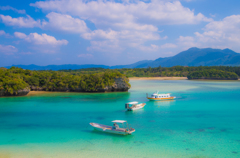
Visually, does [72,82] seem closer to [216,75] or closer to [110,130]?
[110,130]

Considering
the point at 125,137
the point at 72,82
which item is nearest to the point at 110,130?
the point at 125,137

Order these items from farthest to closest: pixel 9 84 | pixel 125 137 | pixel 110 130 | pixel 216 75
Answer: pixel 216 75 < pixel 9 84 < pixel 110 130 < pixel 125 137

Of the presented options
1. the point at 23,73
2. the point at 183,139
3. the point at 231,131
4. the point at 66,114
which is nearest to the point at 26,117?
the point at 66,114

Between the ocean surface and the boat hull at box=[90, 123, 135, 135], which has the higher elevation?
the boat hull at box=[90, 123, 135, 135]

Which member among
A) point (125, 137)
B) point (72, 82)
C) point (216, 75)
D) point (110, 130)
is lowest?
point (125, 137)

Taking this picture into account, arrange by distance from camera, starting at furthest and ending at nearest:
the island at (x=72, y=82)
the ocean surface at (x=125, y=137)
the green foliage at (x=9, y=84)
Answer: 1. the island at (x=72, y=82)
2. the green foliage at (x=9, y=84)
3. the ocean surface at (x=125, y=137)

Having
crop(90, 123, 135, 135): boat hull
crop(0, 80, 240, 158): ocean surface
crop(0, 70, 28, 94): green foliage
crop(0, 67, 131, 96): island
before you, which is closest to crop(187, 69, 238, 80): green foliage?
crop(0, 67, 131, 96): island

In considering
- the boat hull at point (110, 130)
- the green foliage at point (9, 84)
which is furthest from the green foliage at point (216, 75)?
the boat hull at point (110, 130)

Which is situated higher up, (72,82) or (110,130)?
(72,82)

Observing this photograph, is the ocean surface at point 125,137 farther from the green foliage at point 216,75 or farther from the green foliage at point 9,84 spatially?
the green foliage at point 216,75

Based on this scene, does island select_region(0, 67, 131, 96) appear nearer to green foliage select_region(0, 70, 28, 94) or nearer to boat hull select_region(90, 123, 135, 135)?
green foliage select_region(0, 70, 28, 94)

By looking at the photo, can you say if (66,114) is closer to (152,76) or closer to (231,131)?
(231,131)

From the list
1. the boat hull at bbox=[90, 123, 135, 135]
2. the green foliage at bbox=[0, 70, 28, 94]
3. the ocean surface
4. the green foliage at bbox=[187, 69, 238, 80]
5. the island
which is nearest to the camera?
the ocean surface
